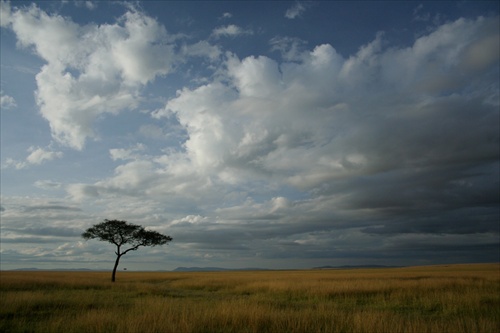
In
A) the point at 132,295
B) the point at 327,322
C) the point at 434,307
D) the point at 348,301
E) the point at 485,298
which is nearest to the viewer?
the point at 327,322

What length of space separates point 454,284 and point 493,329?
23.0 meters

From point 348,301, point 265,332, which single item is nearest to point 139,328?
point 265,332

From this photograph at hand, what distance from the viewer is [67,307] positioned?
17.8 meters

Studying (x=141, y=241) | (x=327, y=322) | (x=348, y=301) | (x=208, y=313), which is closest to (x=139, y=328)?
(x=208, y=313)

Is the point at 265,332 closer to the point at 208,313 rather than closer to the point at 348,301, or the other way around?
the point at 208,313

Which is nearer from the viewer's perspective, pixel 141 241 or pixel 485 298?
pixel 485 298

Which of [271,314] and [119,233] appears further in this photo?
[119,233]

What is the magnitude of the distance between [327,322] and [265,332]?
2789mm

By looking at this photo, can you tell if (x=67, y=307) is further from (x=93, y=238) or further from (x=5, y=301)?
(x=93, y=238)

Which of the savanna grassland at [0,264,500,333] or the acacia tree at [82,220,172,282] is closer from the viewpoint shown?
the savanna grassland at [0,264,500,333]

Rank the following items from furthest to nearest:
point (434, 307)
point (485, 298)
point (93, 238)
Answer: point (93, 238) < point (485, 298) < point (434, 307)

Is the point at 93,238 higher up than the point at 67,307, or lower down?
higher up

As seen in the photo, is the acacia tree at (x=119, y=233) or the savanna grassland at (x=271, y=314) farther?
the acacia tree at (x=119, y=233)

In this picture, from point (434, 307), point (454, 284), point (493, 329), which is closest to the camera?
point (493, 329)
